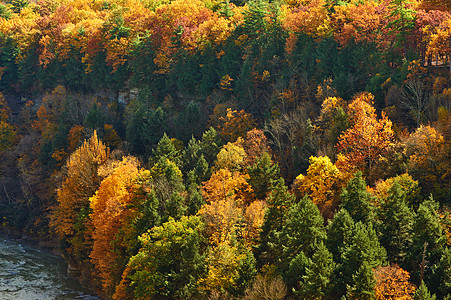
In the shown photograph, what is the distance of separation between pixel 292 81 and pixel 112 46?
47935mm

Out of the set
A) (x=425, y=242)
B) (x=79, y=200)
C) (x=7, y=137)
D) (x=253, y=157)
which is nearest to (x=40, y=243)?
(x=79, y=200)

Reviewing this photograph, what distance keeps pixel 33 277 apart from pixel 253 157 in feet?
109

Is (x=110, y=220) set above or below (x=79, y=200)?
above

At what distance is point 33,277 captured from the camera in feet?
240

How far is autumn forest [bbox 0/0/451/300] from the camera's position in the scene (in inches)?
1914

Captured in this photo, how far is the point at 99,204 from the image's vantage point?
6944cm

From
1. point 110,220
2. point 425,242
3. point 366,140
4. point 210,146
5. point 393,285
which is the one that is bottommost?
point 110,220

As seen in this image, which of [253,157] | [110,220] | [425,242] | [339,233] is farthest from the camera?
[253,157]

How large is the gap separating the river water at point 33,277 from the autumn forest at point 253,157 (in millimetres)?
2639

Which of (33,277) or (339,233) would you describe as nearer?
(339,233)

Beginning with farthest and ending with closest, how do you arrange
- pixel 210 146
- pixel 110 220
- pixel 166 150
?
pixel 166 150 → pixel 210 146 → pixel 110 220

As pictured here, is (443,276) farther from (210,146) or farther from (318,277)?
(210,146)

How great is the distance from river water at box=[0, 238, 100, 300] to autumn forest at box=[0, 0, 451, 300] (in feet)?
8.66

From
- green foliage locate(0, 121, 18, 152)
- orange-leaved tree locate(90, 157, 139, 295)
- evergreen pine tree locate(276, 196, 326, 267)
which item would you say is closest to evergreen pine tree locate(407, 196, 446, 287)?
evergreen pine tree locate(276, 196, 326, 267)
